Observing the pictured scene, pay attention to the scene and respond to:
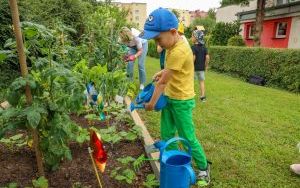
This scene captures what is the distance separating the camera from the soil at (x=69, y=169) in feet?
8.90

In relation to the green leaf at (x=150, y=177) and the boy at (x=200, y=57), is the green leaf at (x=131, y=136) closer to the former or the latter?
the green leaf at (x=150, y=177)

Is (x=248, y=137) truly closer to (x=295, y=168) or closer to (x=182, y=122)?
(x=295, y=168)

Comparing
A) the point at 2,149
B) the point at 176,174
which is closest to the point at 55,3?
the point at 2,149

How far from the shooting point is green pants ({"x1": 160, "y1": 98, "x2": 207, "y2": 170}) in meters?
2.89

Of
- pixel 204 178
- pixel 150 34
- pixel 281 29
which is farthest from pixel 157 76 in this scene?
pixel 281 29

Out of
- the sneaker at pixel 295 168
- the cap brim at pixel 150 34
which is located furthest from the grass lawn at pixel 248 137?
the cap brim at pixel 150 34

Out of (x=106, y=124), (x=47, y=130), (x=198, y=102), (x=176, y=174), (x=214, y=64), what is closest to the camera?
(x=176, y=174)

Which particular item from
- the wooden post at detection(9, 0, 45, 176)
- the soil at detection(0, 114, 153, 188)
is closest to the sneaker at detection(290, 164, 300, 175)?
the soil at detection(0, 114, 153, 188)

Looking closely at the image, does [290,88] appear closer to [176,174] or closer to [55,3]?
[55,3]

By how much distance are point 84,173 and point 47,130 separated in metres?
0.59

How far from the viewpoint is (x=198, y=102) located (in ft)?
21.8

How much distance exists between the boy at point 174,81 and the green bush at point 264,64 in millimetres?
7399

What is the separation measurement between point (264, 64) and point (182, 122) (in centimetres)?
932

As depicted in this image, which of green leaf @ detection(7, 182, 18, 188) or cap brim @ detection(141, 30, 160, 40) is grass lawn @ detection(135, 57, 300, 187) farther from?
green leaf @ detection(7, 182, 18, 188)
